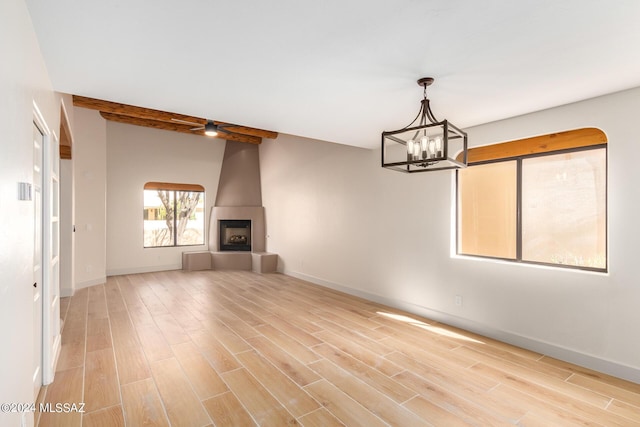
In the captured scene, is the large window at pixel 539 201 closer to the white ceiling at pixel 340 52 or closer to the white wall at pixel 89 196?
the white ceiling at pixel 340 52

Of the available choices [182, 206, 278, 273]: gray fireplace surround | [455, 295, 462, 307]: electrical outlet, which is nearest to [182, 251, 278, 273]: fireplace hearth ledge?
[182, 206, 278, 273]: gray fireplace surround

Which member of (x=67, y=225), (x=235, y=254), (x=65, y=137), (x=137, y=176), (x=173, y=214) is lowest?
(x=235, y=254)

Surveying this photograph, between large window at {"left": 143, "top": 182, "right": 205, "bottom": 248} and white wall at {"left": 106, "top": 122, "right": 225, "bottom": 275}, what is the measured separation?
0.64 ft

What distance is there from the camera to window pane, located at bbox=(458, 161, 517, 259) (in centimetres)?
366

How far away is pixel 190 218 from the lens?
8.01 metres

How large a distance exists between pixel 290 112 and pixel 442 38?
1779 millimetres

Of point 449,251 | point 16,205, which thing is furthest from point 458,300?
point 16,205

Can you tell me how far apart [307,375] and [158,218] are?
630cm

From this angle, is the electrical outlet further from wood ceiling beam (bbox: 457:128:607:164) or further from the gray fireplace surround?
the gray fireplace surround

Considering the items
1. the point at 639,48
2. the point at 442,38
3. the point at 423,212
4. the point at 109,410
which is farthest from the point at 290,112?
the point at 109,410

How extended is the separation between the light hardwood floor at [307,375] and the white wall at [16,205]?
2.78ft

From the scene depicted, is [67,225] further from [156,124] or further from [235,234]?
[235,234]

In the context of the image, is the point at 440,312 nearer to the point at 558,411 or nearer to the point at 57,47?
the point at 558,411

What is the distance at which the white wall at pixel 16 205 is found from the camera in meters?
1.28
